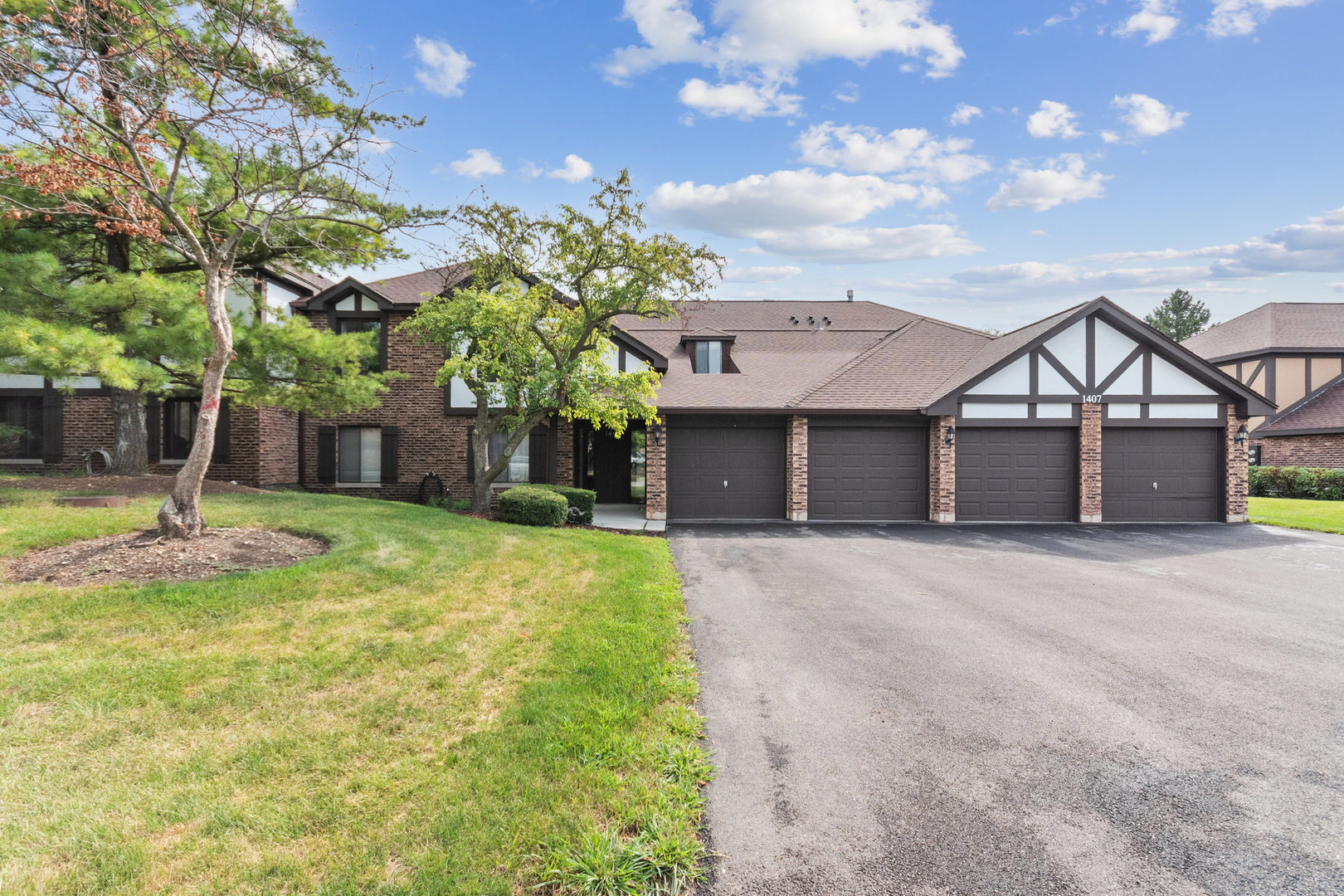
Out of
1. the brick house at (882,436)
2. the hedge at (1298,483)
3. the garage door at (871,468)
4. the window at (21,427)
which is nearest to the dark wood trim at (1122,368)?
the brick house at (882,436)

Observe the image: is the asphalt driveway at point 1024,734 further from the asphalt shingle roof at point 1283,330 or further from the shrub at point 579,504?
the asphalt shingle roof at point 1283,330

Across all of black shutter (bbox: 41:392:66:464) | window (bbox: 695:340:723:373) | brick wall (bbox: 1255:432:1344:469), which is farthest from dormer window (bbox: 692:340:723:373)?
brick wall (bbox: 1255:432:1344:469)

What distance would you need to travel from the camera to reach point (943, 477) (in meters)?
14.2

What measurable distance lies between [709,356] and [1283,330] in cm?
2573

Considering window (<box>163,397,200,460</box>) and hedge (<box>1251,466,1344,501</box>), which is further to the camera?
hedge (<box>1251,466,1344,501</box>)

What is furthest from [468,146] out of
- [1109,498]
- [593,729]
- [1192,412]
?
[1192,412]

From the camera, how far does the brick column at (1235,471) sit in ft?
46.4

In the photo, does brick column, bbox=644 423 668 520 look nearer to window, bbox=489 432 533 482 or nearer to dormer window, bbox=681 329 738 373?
window, bbox=489 432 533 482

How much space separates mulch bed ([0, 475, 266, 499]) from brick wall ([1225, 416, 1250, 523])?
22.1 meters

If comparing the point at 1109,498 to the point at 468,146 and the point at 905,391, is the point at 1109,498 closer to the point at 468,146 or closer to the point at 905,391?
the point at 905,391

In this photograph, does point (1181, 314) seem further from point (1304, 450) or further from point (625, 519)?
point (625, 519)

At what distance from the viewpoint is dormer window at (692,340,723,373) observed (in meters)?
17.3

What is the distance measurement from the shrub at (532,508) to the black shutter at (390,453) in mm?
5180

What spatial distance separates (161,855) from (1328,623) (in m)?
10.3
